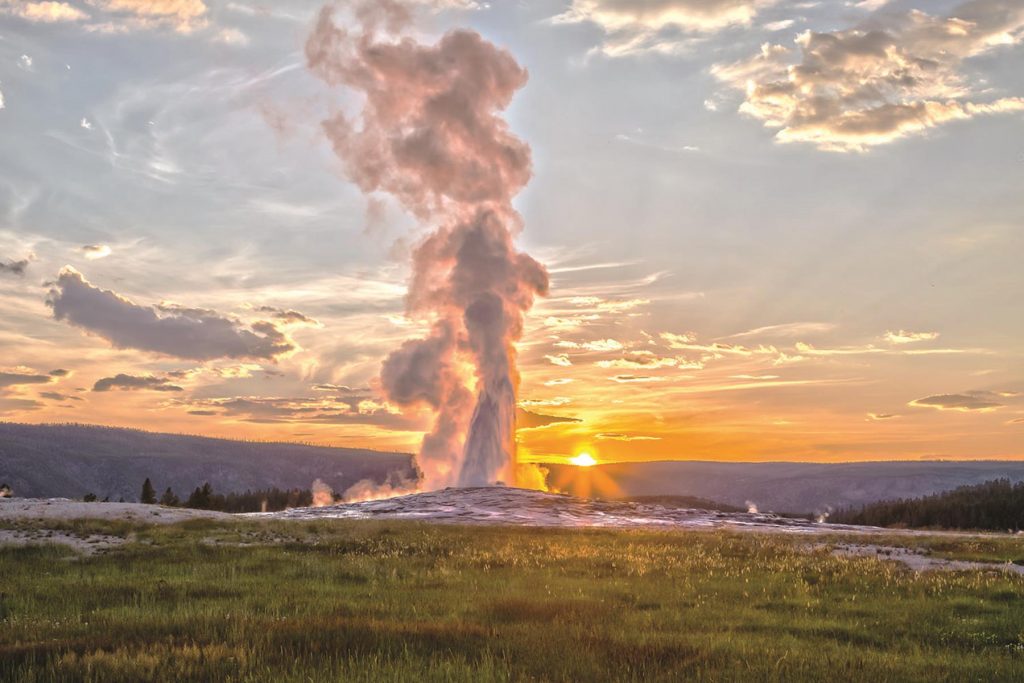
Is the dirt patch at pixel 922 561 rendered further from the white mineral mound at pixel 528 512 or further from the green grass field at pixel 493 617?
the white mineral mound at pixel 528 512

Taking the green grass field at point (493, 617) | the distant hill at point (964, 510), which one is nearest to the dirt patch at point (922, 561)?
the green grass field at point (493, 617)

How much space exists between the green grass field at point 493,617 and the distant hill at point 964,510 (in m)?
108

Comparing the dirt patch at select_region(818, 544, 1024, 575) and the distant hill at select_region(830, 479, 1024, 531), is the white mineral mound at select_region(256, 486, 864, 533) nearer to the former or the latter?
the dirt patch at select_region(818, 544, 1024, 575)

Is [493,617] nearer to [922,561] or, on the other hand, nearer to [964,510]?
[922,561]

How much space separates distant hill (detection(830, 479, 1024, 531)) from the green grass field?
10780 centimetres

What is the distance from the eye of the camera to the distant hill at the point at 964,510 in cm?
12238

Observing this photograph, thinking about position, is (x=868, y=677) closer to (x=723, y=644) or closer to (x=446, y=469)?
(x=723, y=644)

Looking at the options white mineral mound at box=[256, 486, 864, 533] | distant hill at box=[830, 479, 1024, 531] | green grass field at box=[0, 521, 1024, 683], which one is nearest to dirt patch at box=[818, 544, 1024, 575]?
green grass field at box=[0, 521, 1024, 683]

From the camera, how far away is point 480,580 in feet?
61.9

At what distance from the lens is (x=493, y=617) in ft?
43.5

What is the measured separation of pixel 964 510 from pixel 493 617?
445ft

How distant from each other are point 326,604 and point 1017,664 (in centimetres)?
1063

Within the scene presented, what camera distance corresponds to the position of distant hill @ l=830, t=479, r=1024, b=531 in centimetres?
12238

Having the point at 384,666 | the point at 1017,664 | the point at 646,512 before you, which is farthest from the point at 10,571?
the point at 646,512
